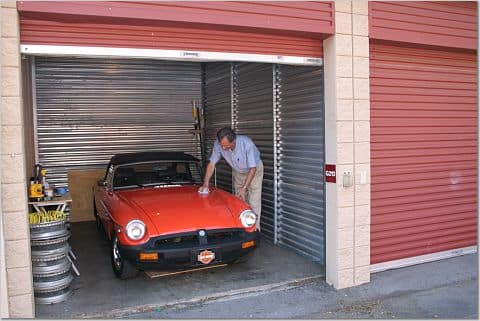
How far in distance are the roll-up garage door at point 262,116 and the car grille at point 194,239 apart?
1.84m

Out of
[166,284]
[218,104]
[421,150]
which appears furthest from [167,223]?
[218,104]

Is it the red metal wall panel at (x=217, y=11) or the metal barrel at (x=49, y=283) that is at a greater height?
the red metal wall panel at (x=217, y=11)

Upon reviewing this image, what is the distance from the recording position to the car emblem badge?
4777 millimetres

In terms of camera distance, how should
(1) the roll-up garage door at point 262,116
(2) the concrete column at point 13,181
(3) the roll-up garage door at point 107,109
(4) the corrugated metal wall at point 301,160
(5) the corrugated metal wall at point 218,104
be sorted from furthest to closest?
(3) the roll-up garage door at point 107,109 < (5) the corrugated metal wall at point 218,104 < (1) the roll-up garage door at point 262,116 < (4) the corrugated metal wall at point 301,160 < (2) the concrete column at point 13,181

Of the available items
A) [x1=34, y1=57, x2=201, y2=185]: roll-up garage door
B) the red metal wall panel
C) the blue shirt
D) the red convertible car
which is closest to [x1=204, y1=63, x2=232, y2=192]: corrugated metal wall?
[x1=34, y1=57, x2=201, y2=185]: roll-up garage door

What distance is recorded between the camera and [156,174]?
21.3 ft

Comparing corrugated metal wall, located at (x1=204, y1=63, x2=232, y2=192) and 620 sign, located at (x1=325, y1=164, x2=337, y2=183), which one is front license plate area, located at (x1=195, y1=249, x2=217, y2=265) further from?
corrugated metal wall, located at (x1=204, y1=63, x2=232, y2=192)

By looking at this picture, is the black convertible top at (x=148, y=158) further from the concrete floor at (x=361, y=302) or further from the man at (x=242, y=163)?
the concrete floor at (x=361, y=302)

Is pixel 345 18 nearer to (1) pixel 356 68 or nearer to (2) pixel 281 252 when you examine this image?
(1) pixel 356 68

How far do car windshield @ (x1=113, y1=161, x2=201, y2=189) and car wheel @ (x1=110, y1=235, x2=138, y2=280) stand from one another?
3.71 ft

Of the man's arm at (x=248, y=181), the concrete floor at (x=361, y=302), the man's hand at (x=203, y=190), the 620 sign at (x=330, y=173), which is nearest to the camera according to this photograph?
the concrete floor at (x=361, y=302)

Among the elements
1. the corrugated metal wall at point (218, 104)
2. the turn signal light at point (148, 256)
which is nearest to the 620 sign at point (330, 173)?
the turn signal light at point (148, 256)

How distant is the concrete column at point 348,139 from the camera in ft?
16.3

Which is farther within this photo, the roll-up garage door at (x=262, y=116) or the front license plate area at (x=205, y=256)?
the roll-up garage door at (x=262, y=116)
